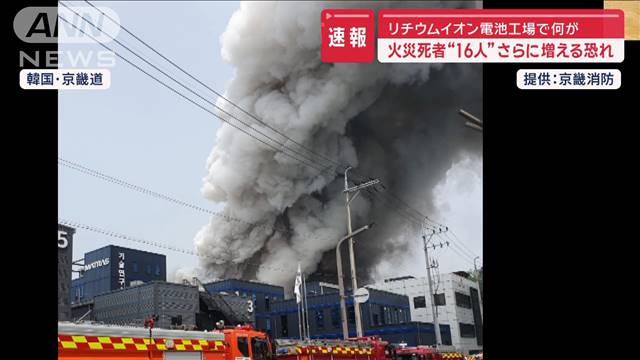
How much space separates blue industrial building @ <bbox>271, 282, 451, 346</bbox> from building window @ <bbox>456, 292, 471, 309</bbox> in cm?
431

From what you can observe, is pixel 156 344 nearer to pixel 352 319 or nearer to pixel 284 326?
pixel 352 319

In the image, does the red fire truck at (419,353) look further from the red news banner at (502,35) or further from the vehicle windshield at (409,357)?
the red news banner at (502,35)

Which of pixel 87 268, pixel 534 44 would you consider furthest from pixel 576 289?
pixel 87 268

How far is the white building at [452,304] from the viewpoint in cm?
7475

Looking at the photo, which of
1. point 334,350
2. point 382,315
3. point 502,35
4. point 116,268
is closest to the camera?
point 502,35

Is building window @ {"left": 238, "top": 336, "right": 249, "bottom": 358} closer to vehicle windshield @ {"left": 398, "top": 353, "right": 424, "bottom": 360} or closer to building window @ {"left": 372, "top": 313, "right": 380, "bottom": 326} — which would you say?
vehicle windshield @ {"left": 398, "top": 353, "right": 424, "bottom": 360}

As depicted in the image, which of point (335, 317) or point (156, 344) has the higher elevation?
point (156, 344)

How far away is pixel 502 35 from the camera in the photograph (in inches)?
330

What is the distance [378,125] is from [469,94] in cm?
1377

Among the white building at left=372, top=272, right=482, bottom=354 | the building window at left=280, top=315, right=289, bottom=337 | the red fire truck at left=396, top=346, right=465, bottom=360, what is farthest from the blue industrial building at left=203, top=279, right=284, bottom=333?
the red fire truck at left=396, top=346, right=465, bottom=360

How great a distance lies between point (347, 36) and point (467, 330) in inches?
2936

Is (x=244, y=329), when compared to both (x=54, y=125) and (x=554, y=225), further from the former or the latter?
(x=554, y=225)

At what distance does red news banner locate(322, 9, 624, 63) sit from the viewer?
26.7 ft

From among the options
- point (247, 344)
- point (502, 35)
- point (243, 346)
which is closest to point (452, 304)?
point (247, 344)
